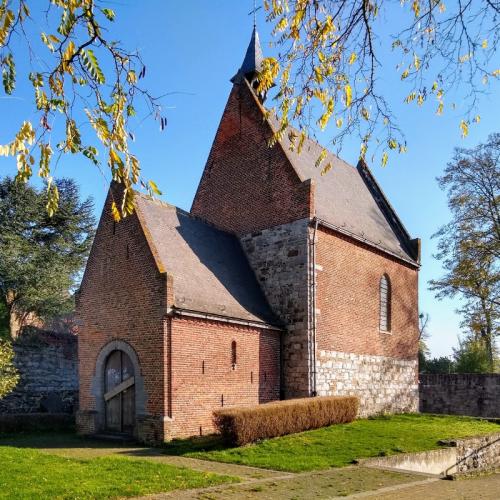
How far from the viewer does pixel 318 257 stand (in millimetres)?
18969

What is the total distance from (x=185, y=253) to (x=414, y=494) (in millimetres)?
10695

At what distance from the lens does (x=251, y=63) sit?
2373 centimetres

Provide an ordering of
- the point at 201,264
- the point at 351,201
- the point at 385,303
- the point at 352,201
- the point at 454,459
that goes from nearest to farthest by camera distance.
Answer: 1. the point at 454,459
2. the point at 201,264
3. the point at 385,303
4. the point at 351,201
5. the point at 352,201

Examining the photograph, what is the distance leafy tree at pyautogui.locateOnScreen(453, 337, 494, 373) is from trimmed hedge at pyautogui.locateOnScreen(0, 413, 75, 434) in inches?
925

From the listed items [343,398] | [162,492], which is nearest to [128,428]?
[343,398]

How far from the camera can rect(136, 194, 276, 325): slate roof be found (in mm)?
16141

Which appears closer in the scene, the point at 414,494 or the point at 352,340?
the point at 414,494

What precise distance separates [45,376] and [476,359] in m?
23.8

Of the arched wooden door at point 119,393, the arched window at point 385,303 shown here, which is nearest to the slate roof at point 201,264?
the arched wooden door at point 119,393

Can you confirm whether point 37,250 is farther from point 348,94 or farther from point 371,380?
point 348,94

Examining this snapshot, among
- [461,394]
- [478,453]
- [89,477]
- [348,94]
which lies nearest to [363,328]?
[478,453]

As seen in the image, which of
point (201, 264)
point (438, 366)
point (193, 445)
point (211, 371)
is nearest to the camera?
point (193, 445)

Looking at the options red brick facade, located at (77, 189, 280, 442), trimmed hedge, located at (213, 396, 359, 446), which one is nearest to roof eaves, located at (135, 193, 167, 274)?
red brick facade, located at (77, 189, 280, 442)

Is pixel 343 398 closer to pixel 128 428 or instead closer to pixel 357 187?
pixel 128 428
